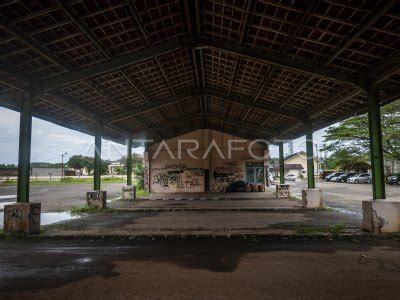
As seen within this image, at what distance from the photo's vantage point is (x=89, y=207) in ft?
52.2

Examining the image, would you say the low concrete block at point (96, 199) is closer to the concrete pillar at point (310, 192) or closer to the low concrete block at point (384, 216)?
the concrete pillar at point (310, 192)

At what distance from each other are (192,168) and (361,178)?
2717 centimetres

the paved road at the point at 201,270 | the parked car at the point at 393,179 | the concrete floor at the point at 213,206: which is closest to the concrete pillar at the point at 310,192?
the concrete floor at the point at 213,206

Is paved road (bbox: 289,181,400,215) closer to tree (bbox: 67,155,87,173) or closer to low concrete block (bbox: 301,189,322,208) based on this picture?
low concrete block (bbox: 301,189,322,208)

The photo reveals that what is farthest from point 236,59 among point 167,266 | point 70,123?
point 70,123

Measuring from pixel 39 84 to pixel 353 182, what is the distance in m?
43.4

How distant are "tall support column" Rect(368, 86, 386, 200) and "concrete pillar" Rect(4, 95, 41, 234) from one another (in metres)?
10.7

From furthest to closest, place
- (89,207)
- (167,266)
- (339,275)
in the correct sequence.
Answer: (89,207)
(167,266)
(339,275)

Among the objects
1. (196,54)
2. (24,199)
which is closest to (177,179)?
(196,54)

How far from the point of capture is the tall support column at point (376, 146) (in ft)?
31.4

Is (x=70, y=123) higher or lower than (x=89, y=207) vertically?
higher

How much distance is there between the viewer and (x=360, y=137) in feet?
143

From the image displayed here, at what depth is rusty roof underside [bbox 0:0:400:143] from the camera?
7207 mm

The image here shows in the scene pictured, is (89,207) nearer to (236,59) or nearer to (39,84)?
(39,84)
